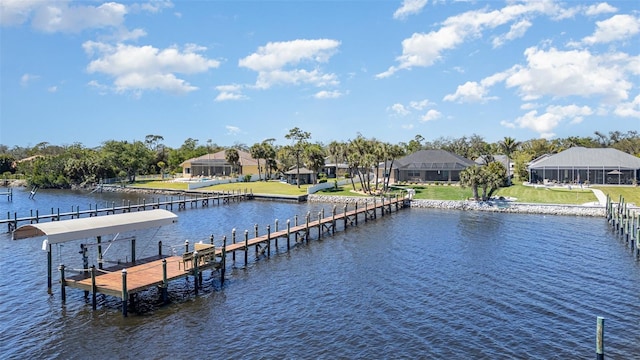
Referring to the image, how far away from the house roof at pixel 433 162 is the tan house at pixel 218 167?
33.2 m

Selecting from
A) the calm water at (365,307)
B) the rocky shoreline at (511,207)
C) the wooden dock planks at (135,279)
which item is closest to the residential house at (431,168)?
the rocky shoreline at (511,207)

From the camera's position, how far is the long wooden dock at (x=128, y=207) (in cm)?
4578

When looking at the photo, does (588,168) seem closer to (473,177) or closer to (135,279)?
(473,177)

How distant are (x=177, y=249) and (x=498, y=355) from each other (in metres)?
22.7

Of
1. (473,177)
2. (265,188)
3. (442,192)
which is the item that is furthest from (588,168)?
(265,188)

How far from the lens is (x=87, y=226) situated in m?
23.2

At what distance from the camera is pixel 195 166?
99250mm

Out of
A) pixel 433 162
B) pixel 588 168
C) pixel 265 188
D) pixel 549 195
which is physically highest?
pixel 433 162

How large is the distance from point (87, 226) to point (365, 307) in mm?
14246

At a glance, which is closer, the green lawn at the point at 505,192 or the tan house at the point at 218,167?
the green lawn at the point at 505,192

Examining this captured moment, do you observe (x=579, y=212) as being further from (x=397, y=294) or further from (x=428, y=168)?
(x=397, y=294)

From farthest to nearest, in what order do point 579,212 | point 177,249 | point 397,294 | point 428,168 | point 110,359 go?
1. point 428,168
2. point 579,212
3. point 177,249
4. point 397,294
5. point 110,359

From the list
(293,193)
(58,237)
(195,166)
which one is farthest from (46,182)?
(58,237)

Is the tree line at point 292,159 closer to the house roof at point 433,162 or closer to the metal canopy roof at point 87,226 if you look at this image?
the house roof at point 433,162
